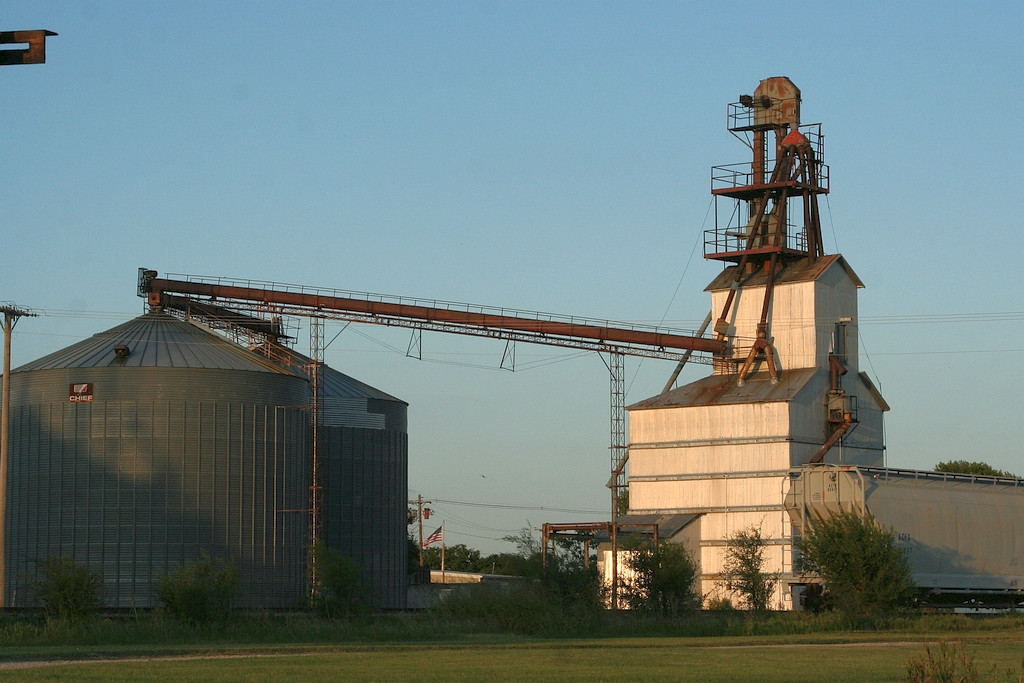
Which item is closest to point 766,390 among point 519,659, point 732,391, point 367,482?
point 732,391

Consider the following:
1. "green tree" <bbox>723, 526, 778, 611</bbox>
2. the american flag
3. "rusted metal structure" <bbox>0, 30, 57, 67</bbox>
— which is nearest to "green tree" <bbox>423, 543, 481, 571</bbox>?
the american flag

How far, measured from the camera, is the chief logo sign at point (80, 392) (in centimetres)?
5822

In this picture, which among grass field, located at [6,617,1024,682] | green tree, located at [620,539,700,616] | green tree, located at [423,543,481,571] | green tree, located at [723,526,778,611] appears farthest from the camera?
green tree, located at [423,543,481,571]

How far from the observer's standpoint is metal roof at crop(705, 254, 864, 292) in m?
70.4

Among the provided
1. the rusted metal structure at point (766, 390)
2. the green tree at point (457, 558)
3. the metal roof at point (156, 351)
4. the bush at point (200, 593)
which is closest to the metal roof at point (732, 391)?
the rusted metal structure at point (766, 390)

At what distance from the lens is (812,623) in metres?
50.3

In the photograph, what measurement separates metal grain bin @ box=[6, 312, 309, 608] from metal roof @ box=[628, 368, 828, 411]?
19.7 meters

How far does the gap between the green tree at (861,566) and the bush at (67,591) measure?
26.5m

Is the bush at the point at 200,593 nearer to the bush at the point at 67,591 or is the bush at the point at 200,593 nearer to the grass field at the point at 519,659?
the bush at the point at 67,591

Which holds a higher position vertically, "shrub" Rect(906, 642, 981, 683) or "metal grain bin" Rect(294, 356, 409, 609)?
"metal grain bin" Rect(294, 356, 409, 609)

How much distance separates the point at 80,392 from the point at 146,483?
187 inches

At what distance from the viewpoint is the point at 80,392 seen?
5831cm

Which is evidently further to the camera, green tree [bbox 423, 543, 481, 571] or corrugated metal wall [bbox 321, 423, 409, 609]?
green tree [bbox 423, 543, 481, 571]

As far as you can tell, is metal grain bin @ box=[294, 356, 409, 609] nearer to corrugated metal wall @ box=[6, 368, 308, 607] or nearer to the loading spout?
corrugated metal wall @ box=[6, 368, 308, 607]
